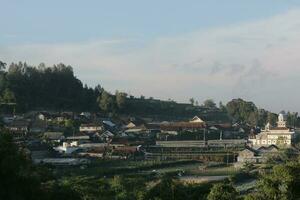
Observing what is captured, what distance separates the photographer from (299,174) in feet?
33.1

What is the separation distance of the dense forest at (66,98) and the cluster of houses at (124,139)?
1813mm

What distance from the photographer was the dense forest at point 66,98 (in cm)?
4441

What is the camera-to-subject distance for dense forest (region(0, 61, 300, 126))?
44406mm

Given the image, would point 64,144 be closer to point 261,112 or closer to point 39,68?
point 39,68

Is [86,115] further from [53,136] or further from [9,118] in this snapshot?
[53,136]

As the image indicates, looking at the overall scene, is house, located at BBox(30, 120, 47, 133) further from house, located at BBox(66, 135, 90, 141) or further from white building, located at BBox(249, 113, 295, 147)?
white building, located at BBox(249, 113, 295, 147)

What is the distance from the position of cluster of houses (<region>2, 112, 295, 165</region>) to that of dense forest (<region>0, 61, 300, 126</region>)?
5.95 ft

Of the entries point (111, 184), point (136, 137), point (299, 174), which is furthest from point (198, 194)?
point (136, 137)

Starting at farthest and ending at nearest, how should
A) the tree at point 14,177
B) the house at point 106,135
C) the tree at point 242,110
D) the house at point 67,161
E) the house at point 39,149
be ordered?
the tree at point 242,110 < the house at point 106,135 < the house at point 39,149 < the house at point 67,161 < the tree at point 14,177

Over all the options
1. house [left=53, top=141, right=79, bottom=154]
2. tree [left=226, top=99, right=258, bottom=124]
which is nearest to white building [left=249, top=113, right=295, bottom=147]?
house [left=53, top=141, right=79, bottom=154]

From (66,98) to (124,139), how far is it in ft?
42.4

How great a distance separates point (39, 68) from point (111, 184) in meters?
37.2

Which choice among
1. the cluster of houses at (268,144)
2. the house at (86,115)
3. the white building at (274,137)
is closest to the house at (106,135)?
the house at (86,115)

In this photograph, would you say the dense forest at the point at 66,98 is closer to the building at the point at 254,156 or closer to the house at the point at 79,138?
the house at the point at 79,138
